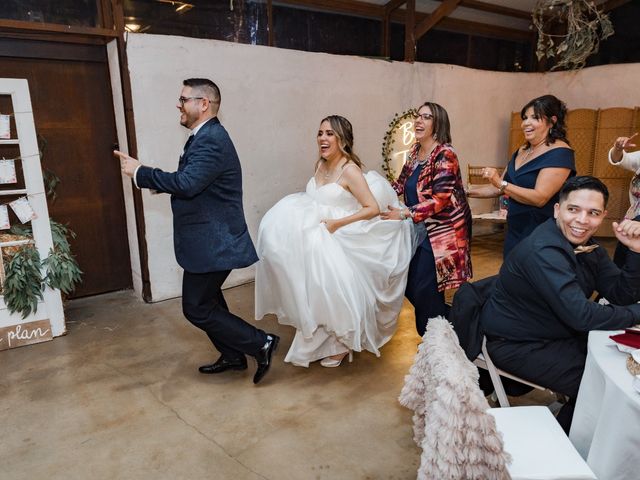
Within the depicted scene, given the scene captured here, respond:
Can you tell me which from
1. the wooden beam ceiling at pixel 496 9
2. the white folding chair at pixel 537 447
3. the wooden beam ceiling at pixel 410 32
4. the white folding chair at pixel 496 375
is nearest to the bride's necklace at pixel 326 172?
the white folding chair at pixel 496 375

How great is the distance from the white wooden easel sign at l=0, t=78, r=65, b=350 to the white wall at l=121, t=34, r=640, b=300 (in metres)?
0.78

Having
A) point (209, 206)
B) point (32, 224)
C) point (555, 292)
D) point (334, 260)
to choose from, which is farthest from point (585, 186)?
point (32, 224)

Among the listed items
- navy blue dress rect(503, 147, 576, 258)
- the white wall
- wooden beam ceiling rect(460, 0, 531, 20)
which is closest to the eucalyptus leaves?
the white wall

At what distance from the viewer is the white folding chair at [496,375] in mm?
1942

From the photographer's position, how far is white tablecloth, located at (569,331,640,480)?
1391 mm

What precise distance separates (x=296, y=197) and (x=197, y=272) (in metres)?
0.89

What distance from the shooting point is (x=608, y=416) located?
57.2 inches

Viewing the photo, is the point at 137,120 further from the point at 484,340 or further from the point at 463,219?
the point at 484,340

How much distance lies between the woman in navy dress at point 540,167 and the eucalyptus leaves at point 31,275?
283cm

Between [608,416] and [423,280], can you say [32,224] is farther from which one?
[608,416]

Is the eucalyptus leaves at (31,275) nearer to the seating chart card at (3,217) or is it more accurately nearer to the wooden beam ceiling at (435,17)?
the seating chart card at (3,217)

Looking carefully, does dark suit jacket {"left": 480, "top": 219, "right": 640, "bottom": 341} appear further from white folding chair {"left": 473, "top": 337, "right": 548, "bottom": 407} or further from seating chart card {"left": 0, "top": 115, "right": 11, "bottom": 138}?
Result: seating chart card {"left": 0, "top": 115, "right": 11, "bottom": 138}

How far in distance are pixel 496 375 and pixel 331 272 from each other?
1054 millimetres

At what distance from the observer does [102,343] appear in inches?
134
